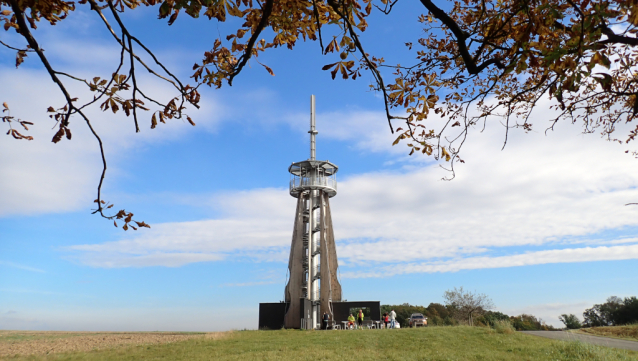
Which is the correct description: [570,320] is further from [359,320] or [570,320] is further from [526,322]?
[359,320]

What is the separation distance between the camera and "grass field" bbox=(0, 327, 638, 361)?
13375mm

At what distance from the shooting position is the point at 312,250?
33.5 m

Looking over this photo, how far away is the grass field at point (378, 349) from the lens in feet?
43.9

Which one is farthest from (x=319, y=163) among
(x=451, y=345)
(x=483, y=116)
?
(x=483, y=116)

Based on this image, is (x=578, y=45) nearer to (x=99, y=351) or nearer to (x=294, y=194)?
(x=99, y=351)

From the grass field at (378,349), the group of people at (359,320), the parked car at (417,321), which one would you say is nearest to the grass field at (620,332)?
the grass field at (378,349)

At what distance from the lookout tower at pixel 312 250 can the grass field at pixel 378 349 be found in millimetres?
13402

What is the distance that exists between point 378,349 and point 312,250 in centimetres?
1818

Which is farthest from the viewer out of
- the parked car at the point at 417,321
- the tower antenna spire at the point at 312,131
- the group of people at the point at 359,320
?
the tower antenna spire at the point at 312,131

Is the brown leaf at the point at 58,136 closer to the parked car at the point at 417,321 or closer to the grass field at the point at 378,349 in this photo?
the grass field at the point at 378,349

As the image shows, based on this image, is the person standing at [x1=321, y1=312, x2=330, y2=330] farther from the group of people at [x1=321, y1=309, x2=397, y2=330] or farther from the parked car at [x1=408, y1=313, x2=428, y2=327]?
the parked car at [x1=408, y1=313, x2=428, y2=327]

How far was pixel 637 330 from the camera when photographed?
21.0m

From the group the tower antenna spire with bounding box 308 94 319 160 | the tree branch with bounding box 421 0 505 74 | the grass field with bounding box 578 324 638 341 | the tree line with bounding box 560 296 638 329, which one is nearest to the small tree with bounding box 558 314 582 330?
the tree line with bounding box 560 296 638 329

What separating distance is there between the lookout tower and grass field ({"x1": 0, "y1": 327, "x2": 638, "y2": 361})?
13402 millimetres
